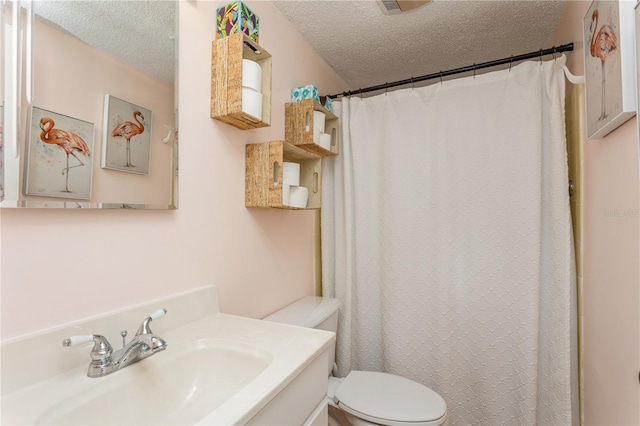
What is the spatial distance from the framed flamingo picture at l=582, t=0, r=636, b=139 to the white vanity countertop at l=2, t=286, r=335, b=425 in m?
1.02

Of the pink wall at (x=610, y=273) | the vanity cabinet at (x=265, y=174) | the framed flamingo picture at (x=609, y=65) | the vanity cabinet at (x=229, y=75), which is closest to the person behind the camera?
the framed flamingo picture at (x=609, y=65)

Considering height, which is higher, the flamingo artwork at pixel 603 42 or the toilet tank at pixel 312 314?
the flamingo artwork at pixel 603 42

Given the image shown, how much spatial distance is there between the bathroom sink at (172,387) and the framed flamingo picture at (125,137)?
510 millimetres

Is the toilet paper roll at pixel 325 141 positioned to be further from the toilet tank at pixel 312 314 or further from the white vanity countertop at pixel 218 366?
the white vanity countertop at pixel 218 366

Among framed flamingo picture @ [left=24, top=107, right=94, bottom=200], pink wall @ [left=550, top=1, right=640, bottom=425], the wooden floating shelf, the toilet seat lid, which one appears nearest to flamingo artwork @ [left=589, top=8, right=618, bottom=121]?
pink wall @ [left=550, top=1, right=640, bottom=425]

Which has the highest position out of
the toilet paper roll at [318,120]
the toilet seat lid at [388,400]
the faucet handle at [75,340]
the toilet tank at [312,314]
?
the toilet paper roll at [318,120]

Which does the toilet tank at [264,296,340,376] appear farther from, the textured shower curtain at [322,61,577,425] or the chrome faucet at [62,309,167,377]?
the chrome faucet at [62,309,167,377]

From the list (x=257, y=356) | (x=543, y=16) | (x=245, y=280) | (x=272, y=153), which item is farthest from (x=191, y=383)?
(x=543, y=16)

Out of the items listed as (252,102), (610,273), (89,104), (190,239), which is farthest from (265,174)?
(610,273)

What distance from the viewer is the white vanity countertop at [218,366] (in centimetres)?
57

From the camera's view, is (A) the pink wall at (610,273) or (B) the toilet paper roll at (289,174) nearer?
(A) the pink wall at (610,273)

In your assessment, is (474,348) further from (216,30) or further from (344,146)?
(216,30)

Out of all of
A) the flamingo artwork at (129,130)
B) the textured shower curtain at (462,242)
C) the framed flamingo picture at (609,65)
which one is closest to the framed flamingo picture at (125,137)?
the flamingo artwork at (129,130)

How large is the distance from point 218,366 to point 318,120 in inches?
46.7
